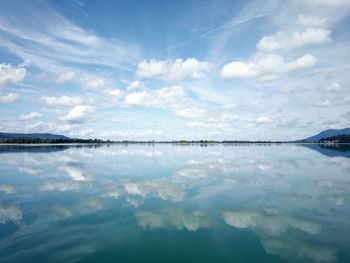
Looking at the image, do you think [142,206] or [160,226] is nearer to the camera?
[160,226]

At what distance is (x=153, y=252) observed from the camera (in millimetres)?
9711

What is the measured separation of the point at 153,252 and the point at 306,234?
6.16m

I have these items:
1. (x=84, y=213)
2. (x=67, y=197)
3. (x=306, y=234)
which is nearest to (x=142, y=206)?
(x=84, y=213)

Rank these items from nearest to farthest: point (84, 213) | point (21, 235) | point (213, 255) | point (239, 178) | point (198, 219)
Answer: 1. point (213, 255)
2. point (21, 235)
3. point (198, 219)
4. point (84, 213)
5. point (239, 178)

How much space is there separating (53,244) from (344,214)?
1325cm

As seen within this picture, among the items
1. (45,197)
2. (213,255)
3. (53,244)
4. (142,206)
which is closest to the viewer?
(213,255)

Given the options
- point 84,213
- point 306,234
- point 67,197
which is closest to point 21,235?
point 84,213

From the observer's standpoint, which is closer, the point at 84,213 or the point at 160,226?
the point at 160,226

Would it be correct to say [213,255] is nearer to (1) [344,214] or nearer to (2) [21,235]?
(2) [21,235]

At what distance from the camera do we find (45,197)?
1792 centimetres

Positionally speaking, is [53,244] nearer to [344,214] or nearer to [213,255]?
[213,255]

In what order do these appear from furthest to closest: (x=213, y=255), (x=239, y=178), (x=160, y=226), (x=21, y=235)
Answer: (x=239, y=178) < (x=160, y=226) < (x=21, y=235) < (x=213, y=255)

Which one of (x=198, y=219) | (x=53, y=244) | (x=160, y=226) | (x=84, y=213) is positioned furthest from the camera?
(x=84, y=213)

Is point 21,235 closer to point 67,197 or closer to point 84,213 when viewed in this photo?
point 84,213
